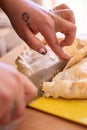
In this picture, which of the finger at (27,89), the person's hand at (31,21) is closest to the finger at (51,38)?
the person's hand at (31,21)

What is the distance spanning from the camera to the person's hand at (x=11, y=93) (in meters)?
0.25

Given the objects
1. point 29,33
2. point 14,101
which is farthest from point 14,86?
point 29,33

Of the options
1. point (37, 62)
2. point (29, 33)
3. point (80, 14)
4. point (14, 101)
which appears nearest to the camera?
point (14, 101)

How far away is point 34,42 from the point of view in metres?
0.56

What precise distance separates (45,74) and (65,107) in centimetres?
11

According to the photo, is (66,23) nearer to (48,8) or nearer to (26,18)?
(26,18)

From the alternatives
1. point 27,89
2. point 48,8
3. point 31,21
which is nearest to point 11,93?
point 27,89

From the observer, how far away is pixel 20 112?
266mm

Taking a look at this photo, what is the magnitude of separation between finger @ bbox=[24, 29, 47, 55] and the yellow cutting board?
0.35 ft

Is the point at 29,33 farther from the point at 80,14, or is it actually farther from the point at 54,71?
the point at 80,14

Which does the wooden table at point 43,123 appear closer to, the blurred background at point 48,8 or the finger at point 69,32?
the finger at point 69,32

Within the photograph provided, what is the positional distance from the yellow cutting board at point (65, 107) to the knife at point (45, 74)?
0.11 ft

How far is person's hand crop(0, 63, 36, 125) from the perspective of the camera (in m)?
0.25

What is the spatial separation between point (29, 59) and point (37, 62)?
1.3 inches
